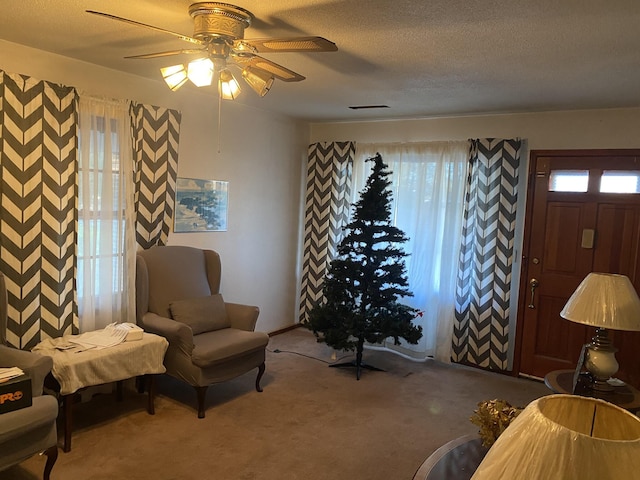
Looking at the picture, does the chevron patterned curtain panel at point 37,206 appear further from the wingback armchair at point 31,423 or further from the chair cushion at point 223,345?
the chair cushion at point 223,345

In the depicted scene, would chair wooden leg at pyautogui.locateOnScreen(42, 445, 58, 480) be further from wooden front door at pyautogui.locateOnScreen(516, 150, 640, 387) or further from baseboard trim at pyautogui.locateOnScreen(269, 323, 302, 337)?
wooden front door at pyautogui.locateOnScreen(516, 150, 640, 387)

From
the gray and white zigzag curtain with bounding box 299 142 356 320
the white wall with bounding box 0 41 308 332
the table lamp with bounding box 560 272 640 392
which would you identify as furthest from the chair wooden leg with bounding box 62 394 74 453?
the gray and white zigzag curtain with bounding box 299 142 356 320

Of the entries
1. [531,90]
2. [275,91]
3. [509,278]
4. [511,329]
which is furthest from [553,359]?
[275,91]

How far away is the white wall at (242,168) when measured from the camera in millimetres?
3572

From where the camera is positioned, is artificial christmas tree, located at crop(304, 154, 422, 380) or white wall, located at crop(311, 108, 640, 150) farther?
artificial christmas tree, located at crop(304, 154, 422, 380)

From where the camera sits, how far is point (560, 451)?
0.71 m

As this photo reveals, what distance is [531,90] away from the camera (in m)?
3.63

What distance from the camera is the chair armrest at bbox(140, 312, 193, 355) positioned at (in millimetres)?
3398

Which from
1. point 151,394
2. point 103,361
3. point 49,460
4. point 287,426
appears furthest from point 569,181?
point 49,460

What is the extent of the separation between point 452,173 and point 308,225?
1.81 m

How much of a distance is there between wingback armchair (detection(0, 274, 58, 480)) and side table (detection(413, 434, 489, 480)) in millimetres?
1862

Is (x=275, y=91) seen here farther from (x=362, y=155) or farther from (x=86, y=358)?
(x=86, y=358)

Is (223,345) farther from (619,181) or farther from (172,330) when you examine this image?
(619,181)

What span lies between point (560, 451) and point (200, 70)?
2.20m
